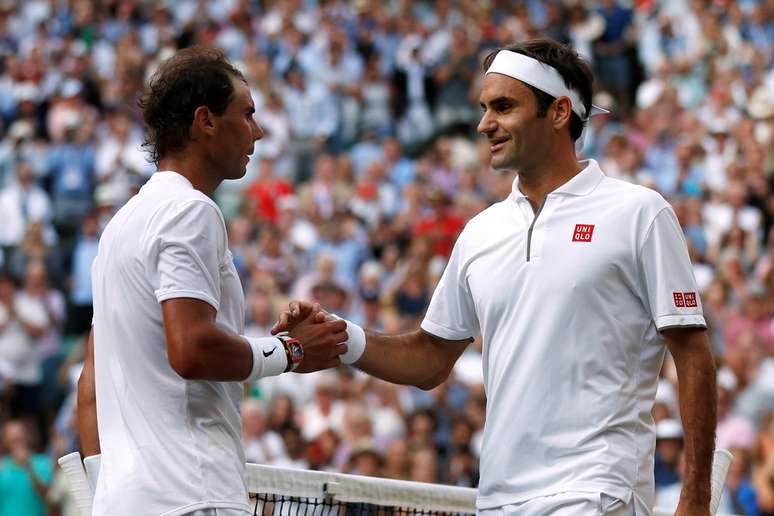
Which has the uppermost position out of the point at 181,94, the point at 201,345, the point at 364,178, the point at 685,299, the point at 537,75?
the point at 364,178

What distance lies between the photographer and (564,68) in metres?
5.01

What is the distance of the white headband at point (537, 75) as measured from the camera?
4.98m

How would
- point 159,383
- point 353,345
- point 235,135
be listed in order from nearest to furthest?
point 159,383 < point 235,135 < point 353,345

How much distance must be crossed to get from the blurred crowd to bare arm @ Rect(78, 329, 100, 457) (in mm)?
5135

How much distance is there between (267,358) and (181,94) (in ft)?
2.79

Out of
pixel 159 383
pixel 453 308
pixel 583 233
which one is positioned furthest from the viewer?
pixel 453 308

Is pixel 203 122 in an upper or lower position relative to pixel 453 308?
upper

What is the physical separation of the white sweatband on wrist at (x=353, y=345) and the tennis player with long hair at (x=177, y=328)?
73cm

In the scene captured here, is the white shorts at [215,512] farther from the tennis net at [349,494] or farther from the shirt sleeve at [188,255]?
the tennis net at [349,494]

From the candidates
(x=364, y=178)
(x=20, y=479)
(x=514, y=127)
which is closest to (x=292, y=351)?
(x=514, y=127)

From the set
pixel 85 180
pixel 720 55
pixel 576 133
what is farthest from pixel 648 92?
pixel 576 133

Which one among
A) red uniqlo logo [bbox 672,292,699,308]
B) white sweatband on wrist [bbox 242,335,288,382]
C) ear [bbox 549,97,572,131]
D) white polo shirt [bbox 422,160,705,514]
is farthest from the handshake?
red uniqlo logo [bbox 672,292,699,308]

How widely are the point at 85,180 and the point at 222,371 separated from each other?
1260 centimetres

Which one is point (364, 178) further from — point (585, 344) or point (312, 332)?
point (585, 344)
